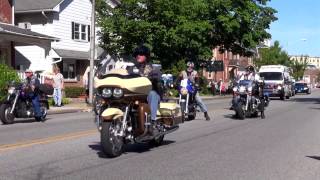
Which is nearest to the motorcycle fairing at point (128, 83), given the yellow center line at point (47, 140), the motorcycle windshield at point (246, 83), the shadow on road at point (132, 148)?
the shadow on road at point (132, 148)

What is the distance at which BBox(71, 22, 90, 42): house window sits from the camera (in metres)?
43.6

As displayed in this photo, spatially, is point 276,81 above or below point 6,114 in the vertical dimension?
above

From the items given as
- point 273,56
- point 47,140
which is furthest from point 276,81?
point 273,56

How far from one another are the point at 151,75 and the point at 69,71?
3269cm

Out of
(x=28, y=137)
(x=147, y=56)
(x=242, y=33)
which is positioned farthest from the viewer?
(x=242, y=33)

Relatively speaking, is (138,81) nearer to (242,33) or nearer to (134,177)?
(134,177)

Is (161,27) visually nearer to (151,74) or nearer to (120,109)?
(151,74)

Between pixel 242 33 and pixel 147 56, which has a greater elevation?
pixel 242 33

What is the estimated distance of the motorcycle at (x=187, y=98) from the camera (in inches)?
743

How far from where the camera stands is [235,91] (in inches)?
803

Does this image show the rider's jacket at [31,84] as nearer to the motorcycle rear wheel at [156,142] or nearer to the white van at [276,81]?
the motorcycle rear wheel at [156,142]

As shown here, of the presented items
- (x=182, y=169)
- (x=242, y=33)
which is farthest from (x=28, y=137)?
(x=242, y=33)

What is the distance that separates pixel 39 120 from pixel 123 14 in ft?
79.2

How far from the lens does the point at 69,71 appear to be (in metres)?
43.3
